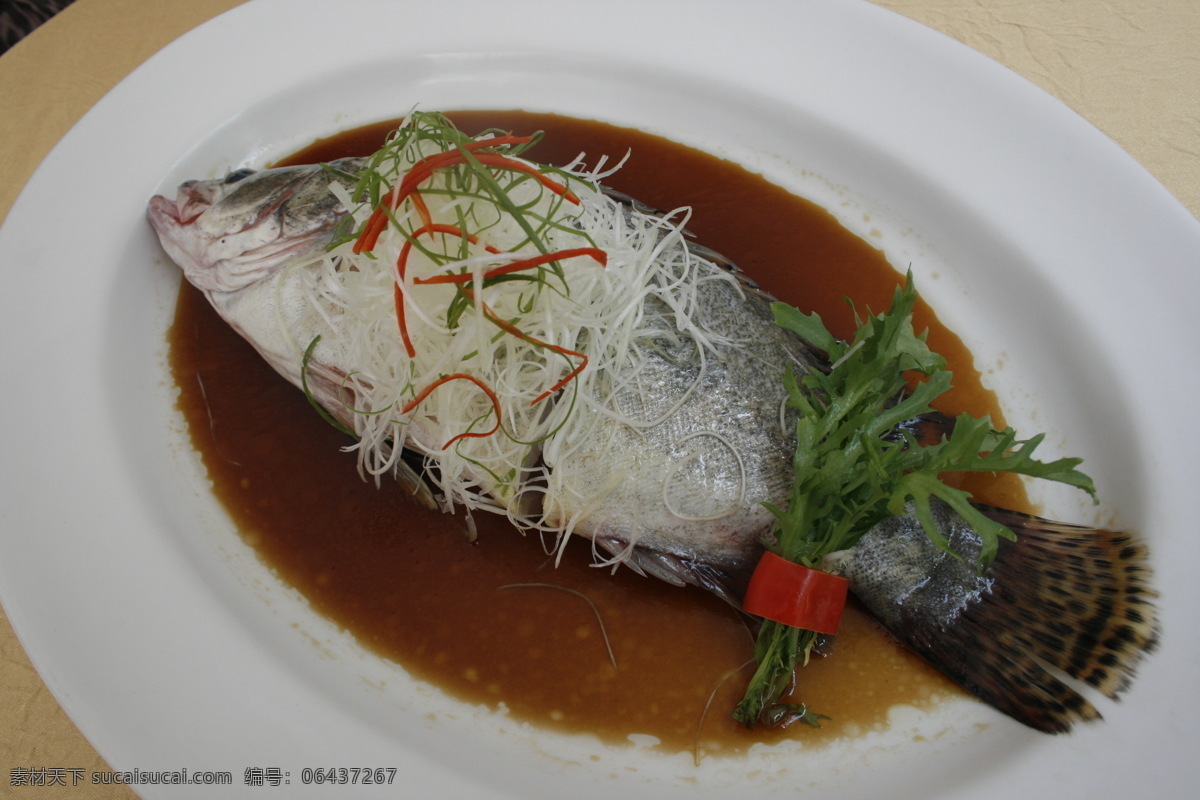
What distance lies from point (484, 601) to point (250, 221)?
1.29m

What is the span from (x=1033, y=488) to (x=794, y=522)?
3.43ft

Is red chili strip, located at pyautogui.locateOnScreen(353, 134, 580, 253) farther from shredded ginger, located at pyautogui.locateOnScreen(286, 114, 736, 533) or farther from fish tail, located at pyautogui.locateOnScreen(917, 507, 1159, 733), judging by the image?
fish tail, located at pyautogui.locateOnScreen(917, 507, 1159, 733)

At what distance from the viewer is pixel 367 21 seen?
2852mm

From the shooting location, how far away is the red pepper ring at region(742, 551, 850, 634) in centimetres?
183

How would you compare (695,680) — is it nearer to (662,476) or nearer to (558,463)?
(662,476)

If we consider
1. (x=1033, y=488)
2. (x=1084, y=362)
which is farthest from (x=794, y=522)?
(x=1084, y=362)

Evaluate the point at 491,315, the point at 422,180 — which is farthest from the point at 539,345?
the point at 422,180

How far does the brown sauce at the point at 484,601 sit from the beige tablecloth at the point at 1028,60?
95cm

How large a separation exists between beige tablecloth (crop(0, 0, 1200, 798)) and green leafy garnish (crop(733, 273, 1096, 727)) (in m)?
1.70

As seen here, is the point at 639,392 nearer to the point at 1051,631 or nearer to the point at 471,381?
the point at 471,381

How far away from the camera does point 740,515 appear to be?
76.5 inches

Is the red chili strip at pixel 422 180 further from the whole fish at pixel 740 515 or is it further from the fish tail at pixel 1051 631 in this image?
the fish tail at pixel 1051 631

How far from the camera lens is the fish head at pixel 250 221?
6.97 feet

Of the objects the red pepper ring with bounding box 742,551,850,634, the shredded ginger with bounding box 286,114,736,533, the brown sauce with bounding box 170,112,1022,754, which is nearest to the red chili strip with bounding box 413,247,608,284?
the shredded ginger with bounding box 286,114,736,533
